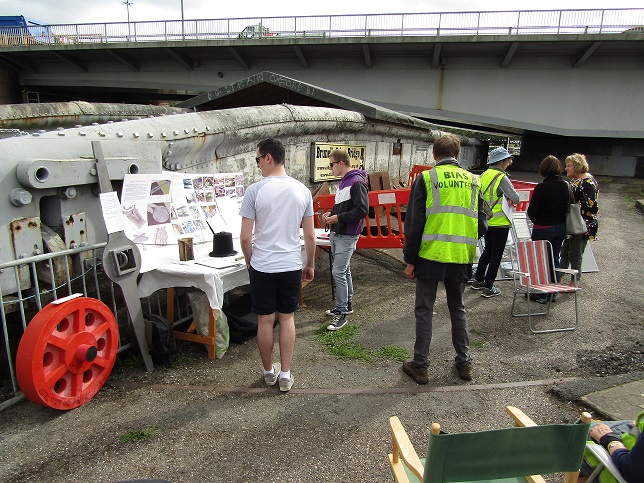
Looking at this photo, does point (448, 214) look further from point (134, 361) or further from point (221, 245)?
point (134, 361)

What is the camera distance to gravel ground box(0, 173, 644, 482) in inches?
108

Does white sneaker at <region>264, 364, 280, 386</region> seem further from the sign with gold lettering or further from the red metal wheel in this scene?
the sign with gold lettering

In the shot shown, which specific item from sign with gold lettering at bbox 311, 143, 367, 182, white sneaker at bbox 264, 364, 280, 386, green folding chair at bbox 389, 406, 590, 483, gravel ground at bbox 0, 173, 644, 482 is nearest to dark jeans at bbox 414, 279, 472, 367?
gravel ground at bbox 0, 173, 644, 482

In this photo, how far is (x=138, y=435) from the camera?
9.80 ft

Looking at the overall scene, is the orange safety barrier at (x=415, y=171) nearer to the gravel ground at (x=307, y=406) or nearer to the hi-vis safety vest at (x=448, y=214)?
the gravel ground at (x=307, y=406)

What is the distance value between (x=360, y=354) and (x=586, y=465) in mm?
2271

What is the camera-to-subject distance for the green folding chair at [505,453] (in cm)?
165

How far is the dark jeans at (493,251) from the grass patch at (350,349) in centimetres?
226

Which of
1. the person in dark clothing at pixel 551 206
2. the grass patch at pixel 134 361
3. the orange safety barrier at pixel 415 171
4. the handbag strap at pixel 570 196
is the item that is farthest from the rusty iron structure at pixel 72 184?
the orange safety barrier at pixel 415 171

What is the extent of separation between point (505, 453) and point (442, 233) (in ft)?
6.70

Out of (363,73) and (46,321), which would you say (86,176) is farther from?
(363,73)

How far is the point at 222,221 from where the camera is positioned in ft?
16.3

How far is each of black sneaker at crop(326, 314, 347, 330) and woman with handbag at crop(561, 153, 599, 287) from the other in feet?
10.7

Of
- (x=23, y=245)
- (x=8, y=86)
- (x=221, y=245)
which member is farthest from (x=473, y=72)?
(x=8, y=86)
